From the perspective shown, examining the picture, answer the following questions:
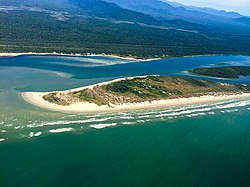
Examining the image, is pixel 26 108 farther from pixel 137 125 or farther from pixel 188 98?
pixel 188 98

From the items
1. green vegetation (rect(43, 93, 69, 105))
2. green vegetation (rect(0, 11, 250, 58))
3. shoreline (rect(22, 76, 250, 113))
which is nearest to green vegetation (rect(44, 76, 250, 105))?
green vegetation (rect(43, 93, 69, 105))

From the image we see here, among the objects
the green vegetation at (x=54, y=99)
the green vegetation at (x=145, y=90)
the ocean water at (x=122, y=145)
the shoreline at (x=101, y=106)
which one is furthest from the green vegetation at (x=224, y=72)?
the green vegetation at (x=54, y=99)

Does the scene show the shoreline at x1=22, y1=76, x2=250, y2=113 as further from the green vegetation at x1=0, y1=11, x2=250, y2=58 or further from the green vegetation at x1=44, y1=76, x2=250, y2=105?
the green vegetation at x1=0, y1=11, x2=250, y2=58

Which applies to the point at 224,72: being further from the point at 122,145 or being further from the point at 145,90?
the point at 122,145

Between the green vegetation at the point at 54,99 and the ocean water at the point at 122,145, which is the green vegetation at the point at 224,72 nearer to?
the ocean water at the point at 122,145

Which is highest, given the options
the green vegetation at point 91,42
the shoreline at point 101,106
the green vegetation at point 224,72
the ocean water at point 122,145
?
the green vegetation at point 91,42

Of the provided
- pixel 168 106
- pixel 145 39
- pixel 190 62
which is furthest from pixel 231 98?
pixel 145 39

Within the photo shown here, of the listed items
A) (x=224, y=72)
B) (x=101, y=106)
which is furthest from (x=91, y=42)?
(x=101, y=106)
